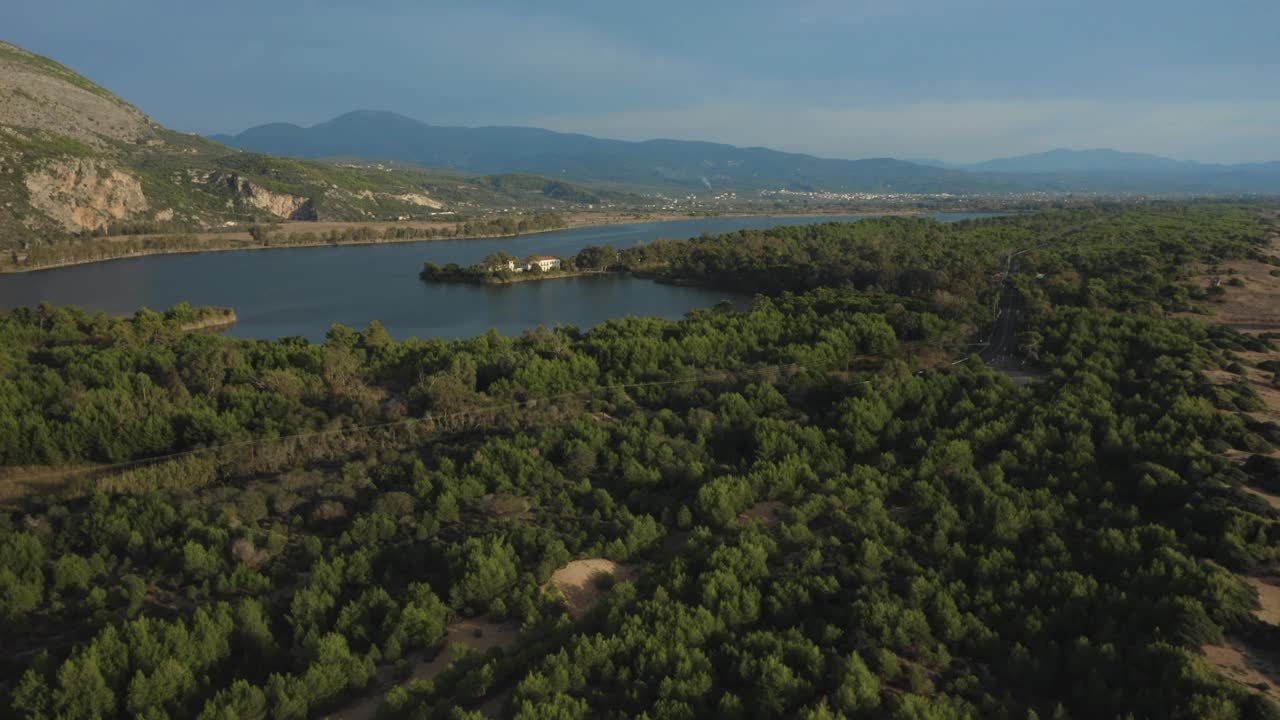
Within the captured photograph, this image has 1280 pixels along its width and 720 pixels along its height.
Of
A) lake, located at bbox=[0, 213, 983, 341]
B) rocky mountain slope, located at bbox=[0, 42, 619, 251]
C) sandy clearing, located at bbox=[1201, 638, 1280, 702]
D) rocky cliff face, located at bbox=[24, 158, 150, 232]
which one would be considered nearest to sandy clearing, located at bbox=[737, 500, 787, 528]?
sandy clearing, located at bbox=[1201, 638, 1280, 702]

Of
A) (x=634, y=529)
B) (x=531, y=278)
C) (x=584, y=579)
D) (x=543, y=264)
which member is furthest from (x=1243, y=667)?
(x=543, y=264)

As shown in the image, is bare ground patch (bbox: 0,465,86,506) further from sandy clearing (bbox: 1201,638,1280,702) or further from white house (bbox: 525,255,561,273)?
white house (bbox: 525,255,561,273)

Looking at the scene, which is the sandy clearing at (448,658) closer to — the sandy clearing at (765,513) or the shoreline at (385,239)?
the sandy clearing at (765,513)

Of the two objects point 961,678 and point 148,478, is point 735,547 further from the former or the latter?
point 148,478

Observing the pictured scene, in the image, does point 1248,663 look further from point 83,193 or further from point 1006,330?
point 83,193

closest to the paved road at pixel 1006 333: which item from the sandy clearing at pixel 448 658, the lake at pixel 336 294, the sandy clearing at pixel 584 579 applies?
the lake at pixel 336 294

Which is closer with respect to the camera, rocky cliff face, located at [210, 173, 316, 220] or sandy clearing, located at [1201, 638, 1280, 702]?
sandy clearing, located at [1201, 638, 1280, 702]

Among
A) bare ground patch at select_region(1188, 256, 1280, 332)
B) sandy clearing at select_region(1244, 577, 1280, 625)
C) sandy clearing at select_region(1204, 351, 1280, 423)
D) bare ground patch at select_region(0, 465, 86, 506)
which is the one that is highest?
bare ground patch at select_region(1188, 256, 1280, 332)

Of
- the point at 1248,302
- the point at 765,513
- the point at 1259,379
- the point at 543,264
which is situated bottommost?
the point at 765,513
